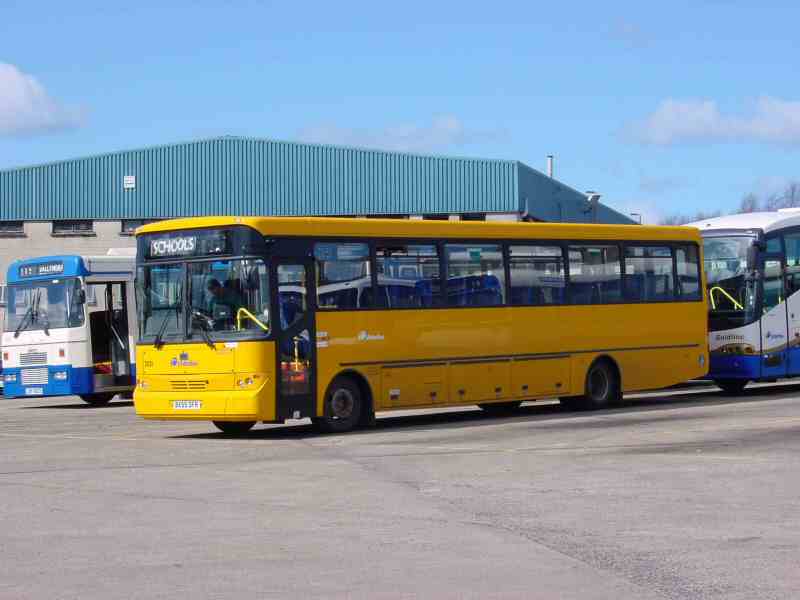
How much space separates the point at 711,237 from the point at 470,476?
14.8 meters

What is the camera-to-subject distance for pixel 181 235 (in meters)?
20.2

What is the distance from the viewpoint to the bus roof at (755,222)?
91.8 feet

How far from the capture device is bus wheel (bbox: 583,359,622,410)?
79.7 ft

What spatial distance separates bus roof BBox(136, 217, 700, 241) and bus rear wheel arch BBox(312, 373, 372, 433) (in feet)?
6.49

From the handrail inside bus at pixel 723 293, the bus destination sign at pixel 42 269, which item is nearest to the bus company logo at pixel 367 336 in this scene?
the handrail inside bus at pixel 723 293

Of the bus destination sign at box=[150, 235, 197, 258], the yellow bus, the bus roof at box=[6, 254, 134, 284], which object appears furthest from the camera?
the bus roof at box=[6, 254, 134, 284]

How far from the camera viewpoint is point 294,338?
773 inches

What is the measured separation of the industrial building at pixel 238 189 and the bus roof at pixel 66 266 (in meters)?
24.0

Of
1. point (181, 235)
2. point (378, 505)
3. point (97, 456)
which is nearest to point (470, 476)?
point (378, 505)

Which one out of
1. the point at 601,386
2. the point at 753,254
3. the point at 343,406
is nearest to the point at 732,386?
the point at 753,254

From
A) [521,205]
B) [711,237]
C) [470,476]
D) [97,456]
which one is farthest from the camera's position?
[521,205]

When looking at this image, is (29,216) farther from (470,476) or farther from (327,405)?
(470,476)

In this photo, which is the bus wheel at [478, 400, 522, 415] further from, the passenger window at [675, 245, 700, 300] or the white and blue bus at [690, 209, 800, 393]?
the white and blue bus at [690, 209, 800, 393]

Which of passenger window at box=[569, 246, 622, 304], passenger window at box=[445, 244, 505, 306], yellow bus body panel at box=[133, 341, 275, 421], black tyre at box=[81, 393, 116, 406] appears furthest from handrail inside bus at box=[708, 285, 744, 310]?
black tyre at box=[81, 393, 116, 406]
